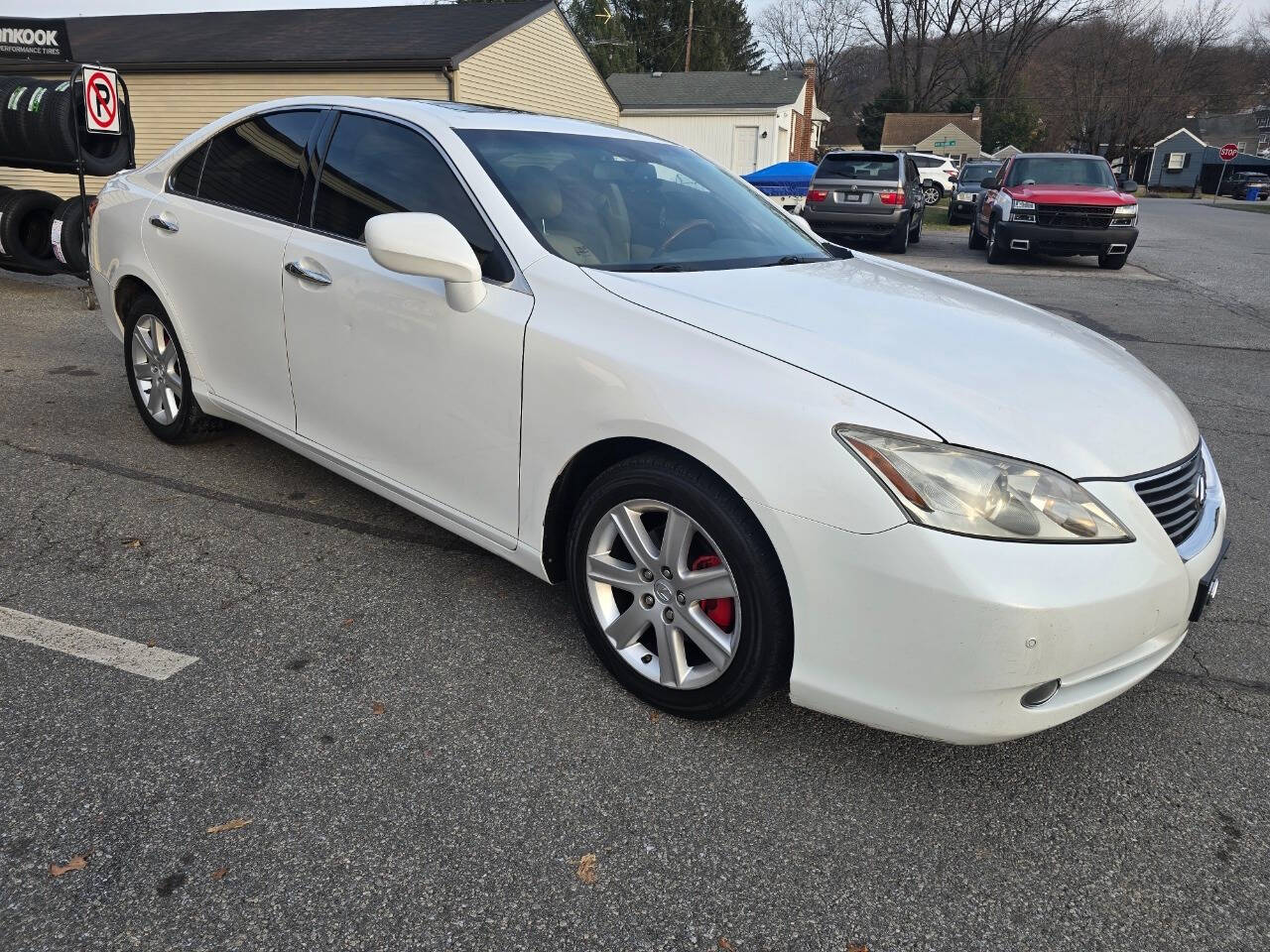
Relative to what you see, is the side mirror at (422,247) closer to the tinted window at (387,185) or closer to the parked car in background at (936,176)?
the tinted window at (387,185)

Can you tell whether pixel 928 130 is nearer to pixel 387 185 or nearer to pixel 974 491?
pixel 387 185

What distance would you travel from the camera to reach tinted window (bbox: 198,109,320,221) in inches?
145

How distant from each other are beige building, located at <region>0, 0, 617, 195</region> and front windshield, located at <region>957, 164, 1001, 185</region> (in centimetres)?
1126

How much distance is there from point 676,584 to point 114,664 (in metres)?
1.72

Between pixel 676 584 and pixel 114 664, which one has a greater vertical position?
pixel 676 584

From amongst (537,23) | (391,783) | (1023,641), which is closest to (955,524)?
(1023,641)

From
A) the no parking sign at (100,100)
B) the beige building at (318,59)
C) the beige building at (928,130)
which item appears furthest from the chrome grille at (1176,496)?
the beige building at (928,130)

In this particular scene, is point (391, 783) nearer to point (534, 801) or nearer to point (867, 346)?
point (534, 801)

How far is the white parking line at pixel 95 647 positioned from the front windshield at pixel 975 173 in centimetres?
2628

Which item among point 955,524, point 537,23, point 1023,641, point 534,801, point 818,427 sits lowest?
point 534,801

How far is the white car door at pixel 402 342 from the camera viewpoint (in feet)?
9.34

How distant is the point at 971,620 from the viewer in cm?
204

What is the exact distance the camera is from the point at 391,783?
2373mm

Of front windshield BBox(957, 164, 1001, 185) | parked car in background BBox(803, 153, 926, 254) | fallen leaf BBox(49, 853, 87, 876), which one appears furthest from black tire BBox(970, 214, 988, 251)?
fallen leaf BBox(49, 853, 87, 876)
